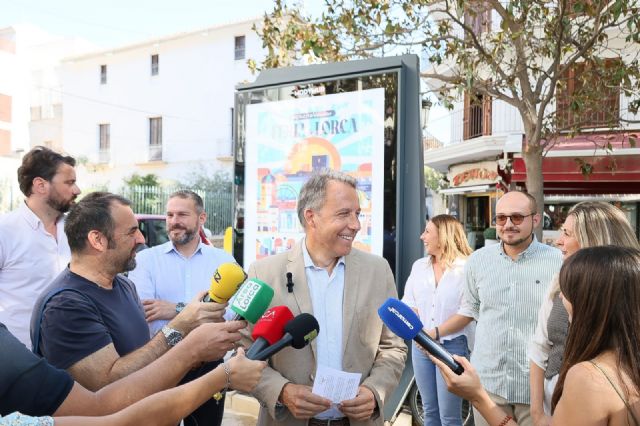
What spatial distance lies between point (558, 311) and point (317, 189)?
52.3 inches

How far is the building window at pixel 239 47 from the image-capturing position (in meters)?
26.9

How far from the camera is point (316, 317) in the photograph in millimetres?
2574

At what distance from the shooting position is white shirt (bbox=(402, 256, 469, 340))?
4.29 metres

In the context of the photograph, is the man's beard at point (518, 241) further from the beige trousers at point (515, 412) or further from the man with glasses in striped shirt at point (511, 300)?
the beige trousers at point (515, 412)

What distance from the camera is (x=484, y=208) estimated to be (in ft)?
56.7

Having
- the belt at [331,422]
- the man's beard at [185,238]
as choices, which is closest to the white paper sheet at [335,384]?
the belt at [331,422]

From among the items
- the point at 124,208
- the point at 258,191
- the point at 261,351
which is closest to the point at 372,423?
the point at 261,351

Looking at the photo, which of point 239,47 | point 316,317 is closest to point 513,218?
point 316,317

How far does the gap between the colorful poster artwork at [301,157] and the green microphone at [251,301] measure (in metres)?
1.52

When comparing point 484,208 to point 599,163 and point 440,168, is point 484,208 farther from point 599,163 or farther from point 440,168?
point 599,163

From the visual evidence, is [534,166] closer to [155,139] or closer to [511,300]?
[511,300]

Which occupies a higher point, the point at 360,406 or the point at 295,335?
the point at 295,335

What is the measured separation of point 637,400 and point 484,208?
16228 millimetres

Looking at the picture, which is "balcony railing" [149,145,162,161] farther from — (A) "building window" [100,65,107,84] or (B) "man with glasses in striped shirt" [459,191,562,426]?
(B) "man with glasses in striped shirt" [459,191,562,426]
